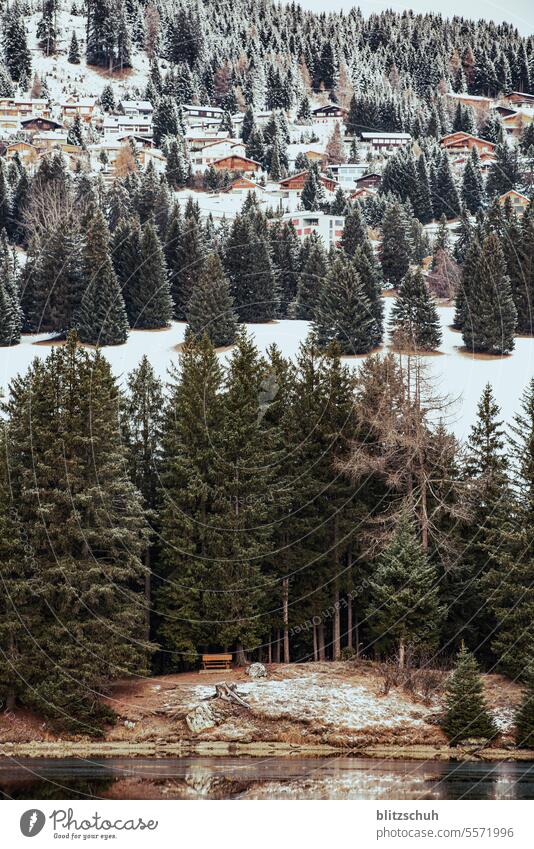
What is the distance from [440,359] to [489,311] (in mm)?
5439

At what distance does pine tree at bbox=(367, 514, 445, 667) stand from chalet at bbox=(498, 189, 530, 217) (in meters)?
40.2

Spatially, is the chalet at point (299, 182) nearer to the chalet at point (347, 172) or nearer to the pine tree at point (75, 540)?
the chalet at point (347, 172)

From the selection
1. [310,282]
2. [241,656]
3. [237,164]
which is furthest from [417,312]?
[237,164]

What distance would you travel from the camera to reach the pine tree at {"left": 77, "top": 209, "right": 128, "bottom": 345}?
184ft

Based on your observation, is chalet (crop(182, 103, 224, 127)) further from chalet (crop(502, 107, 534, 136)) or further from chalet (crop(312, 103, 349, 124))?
chalet (crop(502, 107, 534, 136))

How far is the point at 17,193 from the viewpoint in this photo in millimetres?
83812

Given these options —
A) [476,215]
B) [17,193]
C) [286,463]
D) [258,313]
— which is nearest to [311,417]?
[286,463]

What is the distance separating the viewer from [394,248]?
7062 centimetres

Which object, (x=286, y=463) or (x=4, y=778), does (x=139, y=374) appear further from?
(x=4, y=778)

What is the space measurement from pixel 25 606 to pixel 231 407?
9440mm

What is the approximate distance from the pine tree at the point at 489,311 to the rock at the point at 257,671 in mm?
23022

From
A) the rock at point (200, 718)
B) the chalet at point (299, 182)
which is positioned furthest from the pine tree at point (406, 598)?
the chalet at point (299, 182)

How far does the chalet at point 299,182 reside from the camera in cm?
8825

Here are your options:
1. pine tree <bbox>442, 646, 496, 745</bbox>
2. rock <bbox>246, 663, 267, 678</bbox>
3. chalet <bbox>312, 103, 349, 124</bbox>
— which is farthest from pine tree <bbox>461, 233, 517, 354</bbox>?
chalet <bbox>312, 103, 349, 124</bbox>
